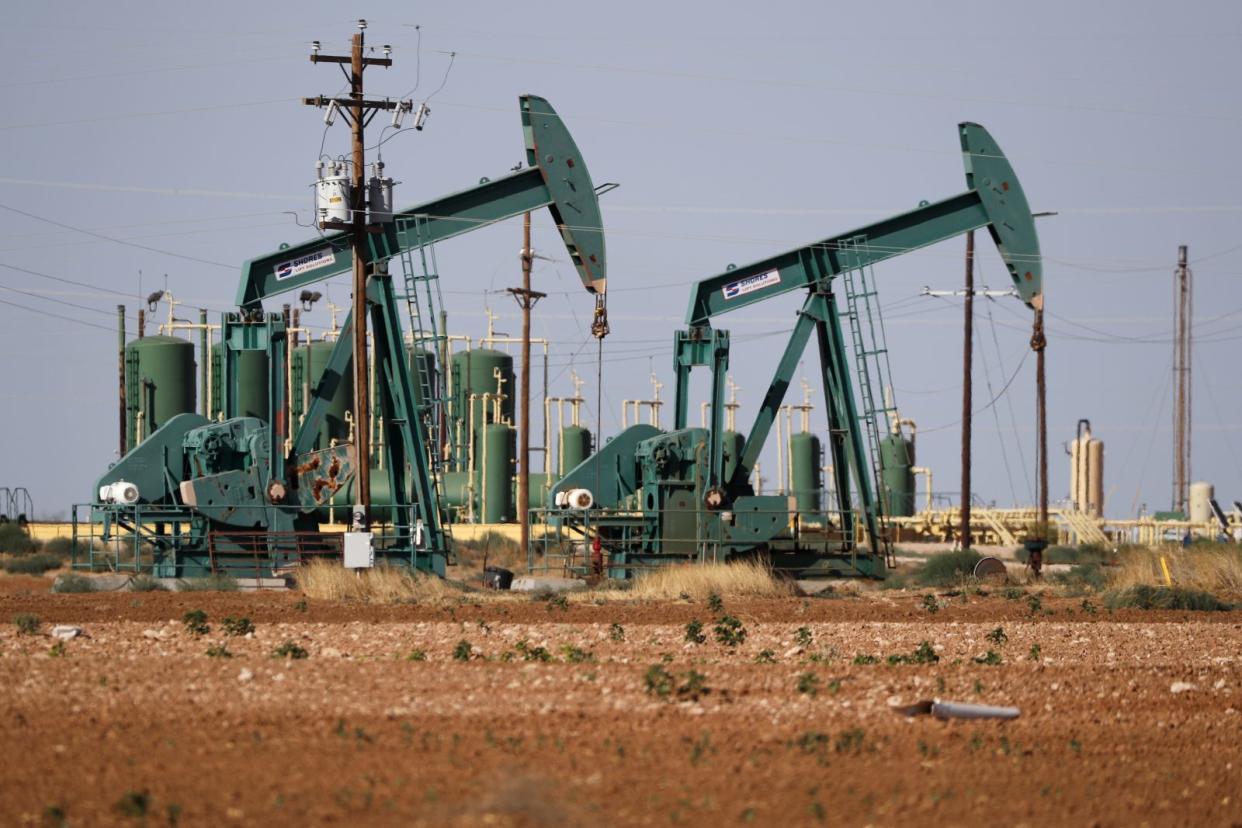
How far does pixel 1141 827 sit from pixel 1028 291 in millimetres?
20729

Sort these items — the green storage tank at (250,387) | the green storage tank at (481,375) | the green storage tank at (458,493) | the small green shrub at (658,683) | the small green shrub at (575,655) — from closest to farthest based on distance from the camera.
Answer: the small green shrub at (658,683)
the small green shrub at (575,655)
the green storage tank at (250,387)
the green storage tank at (458,493)
the green storage tank at (481,375)

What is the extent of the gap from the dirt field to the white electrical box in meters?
6.35

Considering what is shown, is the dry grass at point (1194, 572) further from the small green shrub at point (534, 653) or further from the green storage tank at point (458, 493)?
the green storage tank at point (458, 493)

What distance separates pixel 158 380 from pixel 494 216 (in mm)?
18064

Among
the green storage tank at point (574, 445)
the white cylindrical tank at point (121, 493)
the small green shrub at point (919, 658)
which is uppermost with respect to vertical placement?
the green storage tank at point (574, 445)

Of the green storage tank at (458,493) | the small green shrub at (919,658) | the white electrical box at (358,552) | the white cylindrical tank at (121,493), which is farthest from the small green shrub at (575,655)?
the green storage tank at (458,493)

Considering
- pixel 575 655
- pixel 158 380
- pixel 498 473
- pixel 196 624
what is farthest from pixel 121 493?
pixel 498 473

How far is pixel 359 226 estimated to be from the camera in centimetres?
2470

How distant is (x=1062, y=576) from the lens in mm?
29375

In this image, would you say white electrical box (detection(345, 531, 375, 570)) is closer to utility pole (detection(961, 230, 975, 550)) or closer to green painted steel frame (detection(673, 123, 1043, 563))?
green painted steel frame (detection(673, 123, 1043, 563))

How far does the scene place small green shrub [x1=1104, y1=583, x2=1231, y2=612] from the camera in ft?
71.1

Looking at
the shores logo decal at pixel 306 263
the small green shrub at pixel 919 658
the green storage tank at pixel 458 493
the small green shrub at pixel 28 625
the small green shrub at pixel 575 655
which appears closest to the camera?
the small green shrub at pixel 575 655

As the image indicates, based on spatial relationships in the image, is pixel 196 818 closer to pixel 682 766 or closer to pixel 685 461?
pixel 682 766

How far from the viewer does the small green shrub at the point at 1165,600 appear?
71.1 feet
